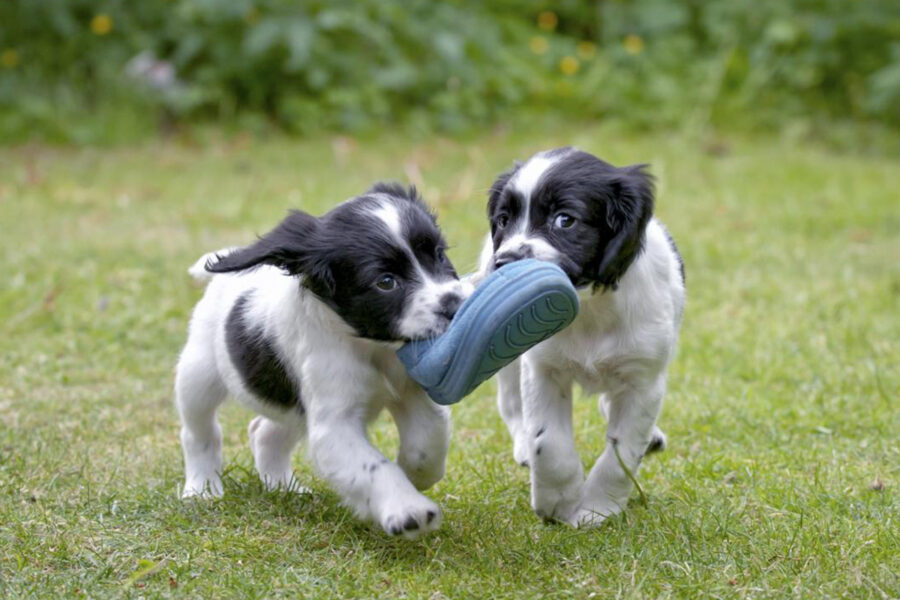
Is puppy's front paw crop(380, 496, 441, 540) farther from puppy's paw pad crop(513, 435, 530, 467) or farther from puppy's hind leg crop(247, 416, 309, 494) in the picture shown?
puppy's paw pad crop(513, 435, 530, 467)

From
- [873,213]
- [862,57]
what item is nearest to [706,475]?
[873,213]

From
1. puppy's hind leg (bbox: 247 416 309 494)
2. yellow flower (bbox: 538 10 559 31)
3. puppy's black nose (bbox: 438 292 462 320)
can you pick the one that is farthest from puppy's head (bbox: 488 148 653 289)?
yellow flower (bbox: 538 10 559 31)

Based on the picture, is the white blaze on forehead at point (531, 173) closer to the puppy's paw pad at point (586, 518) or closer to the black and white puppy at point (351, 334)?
the black and white puppy at point (351, 334)

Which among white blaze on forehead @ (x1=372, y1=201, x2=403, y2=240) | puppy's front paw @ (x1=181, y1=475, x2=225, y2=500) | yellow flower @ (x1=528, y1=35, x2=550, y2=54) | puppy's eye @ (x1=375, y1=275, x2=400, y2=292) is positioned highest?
white blaze on forehead @ (x1=372, y1=201, x2=403, y2=240)

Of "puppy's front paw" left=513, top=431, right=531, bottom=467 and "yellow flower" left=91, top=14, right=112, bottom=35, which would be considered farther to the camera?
"yellow flower" left=91, top=14, right=112, bottom=35

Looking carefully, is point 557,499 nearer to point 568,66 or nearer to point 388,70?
point 388,70

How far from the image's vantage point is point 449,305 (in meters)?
3.61

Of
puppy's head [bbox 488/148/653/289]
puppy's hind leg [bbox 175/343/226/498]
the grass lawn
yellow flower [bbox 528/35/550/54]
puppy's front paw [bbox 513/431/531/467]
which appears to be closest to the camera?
the grass lawn

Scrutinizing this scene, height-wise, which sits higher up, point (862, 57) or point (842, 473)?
point (842, 473)

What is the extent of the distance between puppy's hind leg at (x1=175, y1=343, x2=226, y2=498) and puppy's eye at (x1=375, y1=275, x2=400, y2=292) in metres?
0.93

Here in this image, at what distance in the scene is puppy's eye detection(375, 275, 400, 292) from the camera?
12.0 ft

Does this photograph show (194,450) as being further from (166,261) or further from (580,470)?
(166,261)

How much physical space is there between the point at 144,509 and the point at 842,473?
2.38 metres

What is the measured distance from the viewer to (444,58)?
12250 millimetres
